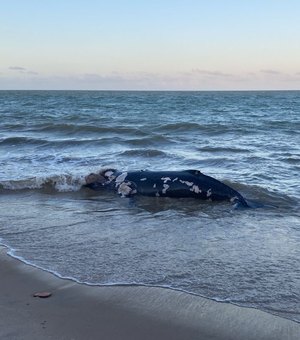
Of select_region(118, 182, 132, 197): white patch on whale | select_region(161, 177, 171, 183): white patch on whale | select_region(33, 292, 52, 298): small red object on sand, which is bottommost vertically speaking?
select_region(33, 292, 52, 298): small red object on sand

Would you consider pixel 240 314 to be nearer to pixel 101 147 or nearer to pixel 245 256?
pixel 245 256

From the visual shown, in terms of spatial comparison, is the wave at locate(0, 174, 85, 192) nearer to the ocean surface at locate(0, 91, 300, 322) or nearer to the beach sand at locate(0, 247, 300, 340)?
the ocean surface at locate(0, 91, 300, 322)

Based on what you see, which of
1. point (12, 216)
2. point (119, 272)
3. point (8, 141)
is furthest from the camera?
point (8, 141)

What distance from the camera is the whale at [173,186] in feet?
28.5

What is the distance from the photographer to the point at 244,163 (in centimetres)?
→ 1265

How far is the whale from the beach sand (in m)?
3.98

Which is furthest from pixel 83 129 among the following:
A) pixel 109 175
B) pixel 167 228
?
pixel 167 228

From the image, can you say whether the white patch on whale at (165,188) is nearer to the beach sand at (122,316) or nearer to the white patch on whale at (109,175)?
the white patch on whale at (109,175)

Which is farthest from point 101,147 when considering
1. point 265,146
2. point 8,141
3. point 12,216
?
point 12,216

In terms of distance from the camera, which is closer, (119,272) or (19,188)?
(119,272)

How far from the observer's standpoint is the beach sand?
3.85 metres

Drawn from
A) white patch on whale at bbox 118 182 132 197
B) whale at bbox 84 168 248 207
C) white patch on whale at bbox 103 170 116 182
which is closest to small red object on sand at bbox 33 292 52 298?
whale at bbox 84 168 248 207

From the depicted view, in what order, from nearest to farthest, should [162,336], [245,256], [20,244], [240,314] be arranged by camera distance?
[162,336]
[240,314]
[245,256]
[20,244]

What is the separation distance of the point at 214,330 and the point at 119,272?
151 cm
